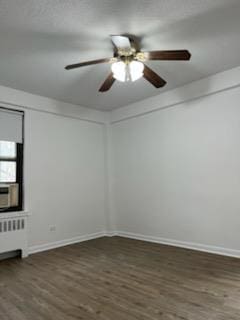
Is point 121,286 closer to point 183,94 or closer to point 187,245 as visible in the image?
point 187,245

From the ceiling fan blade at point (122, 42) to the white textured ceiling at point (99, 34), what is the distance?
0.14 metres

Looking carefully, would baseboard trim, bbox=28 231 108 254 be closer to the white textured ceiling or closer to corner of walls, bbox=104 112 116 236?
corner of walls, bbox=104 112 116 236

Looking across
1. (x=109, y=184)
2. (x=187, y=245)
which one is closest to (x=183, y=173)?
(x=187, y=245)

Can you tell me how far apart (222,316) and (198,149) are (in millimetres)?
2540

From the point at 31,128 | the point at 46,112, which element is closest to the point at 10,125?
the point at 31,128

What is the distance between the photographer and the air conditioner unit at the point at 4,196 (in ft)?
13.1

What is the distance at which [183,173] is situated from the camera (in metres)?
4.28

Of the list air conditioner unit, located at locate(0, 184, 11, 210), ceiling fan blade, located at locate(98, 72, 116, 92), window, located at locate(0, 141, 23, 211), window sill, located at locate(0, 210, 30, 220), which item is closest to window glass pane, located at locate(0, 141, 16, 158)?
window, located at locate(0, 141, 23, 211)

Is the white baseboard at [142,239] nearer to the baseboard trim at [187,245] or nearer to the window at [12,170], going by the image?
the baseboard trim at [187,245]

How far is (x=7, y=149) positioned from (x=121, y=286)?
285cm

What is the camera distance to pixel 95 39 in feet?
9.05

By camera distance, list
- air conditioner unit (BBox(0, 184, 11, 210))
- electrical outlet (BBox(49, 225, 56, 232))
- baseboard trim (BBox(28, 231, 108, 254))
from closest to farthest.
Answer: air conditioner unit (BBox(0, 184, 11, 210)) < baseboard trim (BBox(28, 231, 108, 254)) < electrical outlet (BBox(49, 225, 56, 232))

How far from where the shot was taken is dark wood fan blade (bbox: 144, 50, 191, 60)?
8.03ft

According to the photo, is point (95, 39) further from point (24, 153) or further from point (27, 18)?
point (24, 153)
